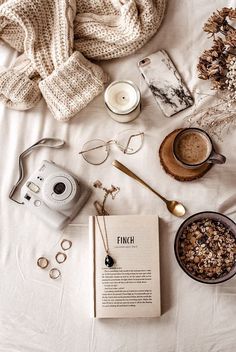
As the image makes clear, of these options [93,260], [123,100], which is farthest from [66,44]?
[93,260]

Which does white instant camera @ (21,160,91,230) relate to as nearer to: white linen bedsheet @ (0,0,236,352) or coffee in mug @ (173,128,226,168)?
white linen bedsheet @ (0,0,236,352)

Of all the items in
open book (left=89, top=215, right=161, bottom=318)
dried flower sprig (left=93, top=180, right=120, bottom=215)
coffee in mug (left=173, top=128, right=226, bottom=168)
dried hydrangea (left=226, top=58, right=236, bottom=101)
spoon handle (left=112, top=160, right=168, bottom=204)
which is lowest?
open book (left=89, top=215, right=161, bottom=318)

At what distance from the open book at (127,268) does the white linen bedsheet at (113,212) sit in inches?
1.0

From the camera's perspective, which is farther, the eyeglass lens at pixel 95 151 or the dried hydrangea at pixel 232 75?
the eyeglass lens at pixel 95 151

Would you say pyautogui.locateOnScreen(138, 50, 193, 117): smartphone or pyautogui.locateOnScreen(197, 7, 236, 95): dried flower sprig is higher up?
pyautogui.locateOnScreen(197, 7, 236, 95): dried flower sprig

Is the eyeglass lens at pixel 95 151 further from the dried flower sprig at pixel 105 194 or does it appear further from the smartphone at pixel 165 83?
the smartphone at pixel 165 83

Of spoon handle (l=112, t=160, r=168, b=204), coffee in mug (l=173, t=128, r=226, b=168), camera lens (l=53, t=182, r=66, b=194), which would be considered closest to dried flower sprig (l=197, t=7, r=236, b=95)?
coffee in mug (l=173, t=128, r=226, b=168)

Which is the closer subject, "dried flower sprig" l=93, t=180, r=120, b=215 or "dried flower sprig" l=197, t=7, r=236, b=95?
"dried flower sprig" l=197, t=7, r=236, b=95

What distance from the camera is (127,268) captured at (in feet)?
2.93

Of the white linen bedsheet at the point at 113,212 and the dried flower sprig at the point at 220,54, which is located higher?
the dried flower sprig at the point at 220,54

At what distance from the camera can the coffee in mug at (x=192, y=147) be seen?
2.95ft

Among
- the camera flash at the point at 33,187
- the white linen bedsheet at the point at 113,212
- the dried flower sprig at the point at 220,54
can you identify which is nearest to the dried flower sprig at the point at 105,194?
the white linen bedsheet at the point at 113,212

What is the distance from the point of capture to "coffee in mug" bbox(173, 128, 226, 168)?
2.95ft

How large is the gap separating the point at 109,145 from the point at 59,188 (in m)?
0.15
